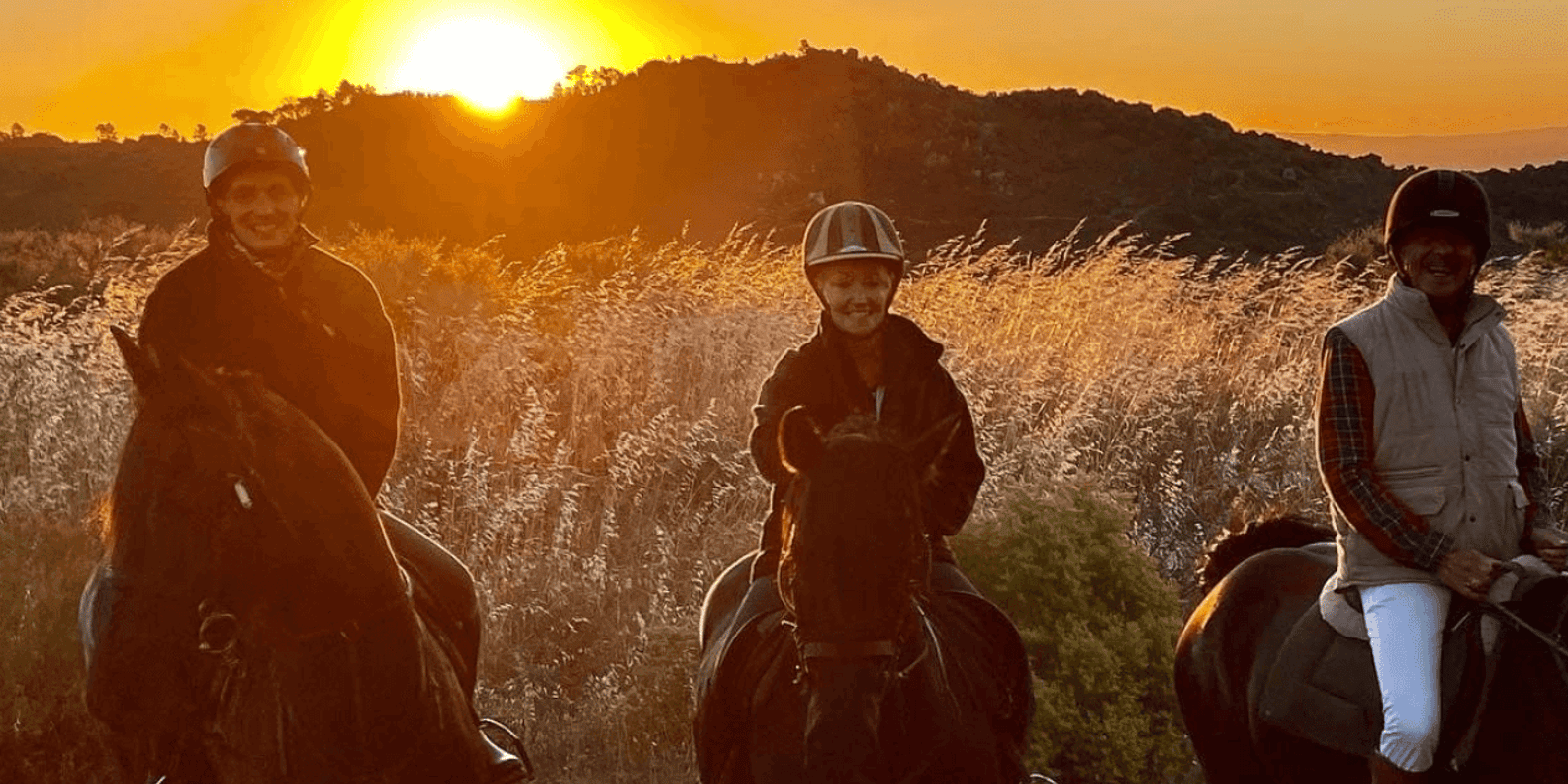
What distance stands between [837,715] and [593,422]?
8305mm

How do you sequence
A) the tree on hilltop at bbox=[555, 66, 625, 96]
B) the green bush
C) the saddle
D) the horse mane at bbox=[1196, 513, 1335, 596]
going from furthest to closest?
the tree on hilltop at bbox=[555, 66, 625, 96] → the green bush → the horse mane at bbox=[1196, 513, 1335, 596] → the saddle

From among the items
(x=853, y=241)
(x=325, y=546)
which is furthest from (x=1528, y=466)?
(x=325, y=546)

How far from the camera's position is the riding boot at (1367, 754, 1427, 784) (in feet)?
15.9

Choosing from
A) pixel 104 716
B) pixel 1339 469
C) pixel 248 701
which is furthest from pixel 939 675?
pixel 104 716

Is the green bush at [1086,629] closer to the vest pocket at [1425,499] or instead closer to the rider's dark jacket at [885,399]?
the rider's dark jacket at [885,399]

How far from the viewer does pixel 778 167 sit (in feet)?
184

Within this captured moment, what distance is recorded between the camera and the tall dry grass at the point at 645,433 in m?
8.77

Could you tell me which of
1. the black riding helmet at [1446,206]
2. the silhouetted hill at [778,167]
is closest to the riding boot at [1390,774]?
the black riding helmet at [1446,206]

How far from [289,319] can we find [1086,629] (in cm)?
480

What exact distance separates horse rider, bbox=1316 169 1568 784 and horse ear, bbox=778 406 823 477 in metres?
2.06

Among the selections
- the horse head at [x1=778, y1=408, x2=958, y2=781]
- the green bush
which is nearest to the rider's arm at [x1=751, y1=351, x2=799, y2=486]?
the horse head at [x1=778, y1=408, x2=958, y2=781]

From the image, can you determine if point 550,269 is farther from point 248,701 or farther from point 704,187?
point 704,187

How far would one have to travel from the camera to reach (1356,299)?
15.5 m

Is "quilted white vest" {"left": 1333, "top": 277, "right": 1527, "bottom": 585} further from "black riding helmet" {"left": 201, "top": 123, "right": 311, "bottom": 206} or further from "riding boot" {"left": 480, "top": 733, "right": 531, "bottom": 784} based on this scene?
"black riding helmet" {"left": 201, "top": 123, "right": 311, "bottom": 206}
